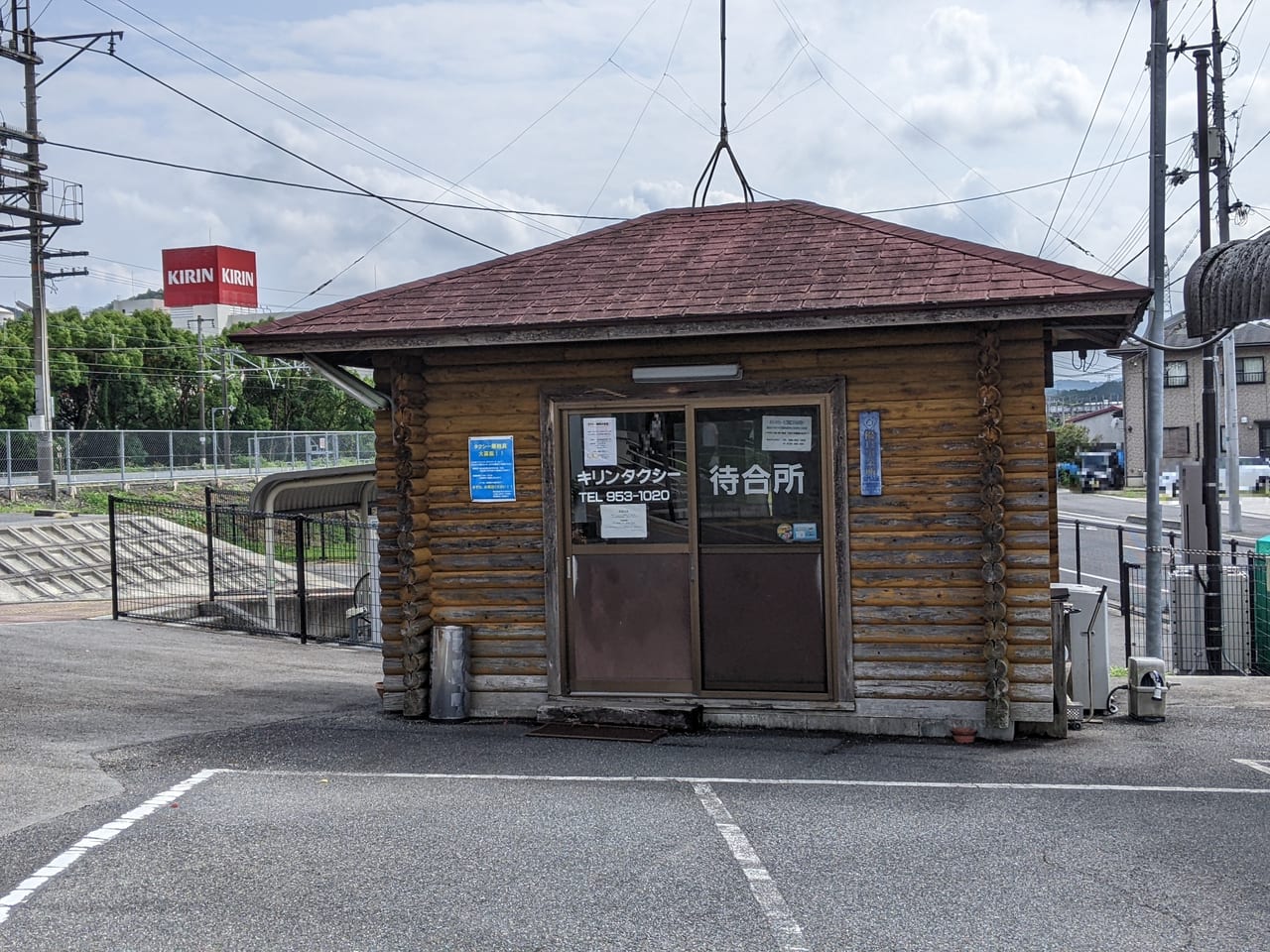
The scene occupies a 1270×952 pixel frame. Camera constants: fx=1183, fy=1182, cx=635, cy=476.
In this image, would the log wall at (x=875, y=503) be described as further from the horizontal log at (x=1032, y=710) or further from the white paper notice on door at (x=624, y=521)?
the white paper notice on door at (x=624, y=521)

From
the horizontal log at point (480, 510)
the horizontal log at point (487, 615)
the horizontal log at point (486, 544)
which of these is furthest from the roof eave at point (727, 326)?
the horizontal log at point (487, 615)

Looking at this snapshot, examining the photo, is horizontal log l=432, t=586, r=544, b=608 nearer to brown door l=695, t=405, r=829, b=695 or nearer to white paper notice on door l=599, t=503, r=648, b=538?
white paper notice on door l=599, t=503, r=648, b=538

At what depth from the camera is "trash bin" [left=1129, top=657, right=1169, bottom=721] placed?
880 centimetres

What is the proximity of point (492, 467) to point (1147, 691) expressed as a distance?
514 cm

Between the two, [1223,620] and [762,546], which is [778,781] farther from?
[1223,620]

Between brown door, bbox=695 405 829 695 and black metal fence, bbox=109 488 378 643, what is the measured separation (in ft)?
17.5

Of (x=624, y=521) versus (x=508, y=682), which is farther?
(x=508, y=682)

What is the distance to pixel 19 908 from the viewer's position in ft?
15.6

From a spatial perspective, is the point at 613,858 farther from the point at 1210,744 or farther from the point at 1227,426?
the point at 1227,426

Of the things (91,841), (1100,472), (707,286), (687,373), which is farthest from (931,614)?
(1100,472)

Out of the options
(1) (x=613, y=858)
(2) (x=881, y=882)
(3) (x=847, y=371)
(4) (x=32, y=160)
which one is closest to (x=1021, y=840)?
(2) (x=881, y=882)

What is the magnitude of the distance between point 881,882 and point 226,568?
610 inches

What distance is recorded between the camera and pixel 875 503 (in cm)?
813

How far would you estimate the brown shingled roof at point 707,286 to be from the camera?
7668 mm
